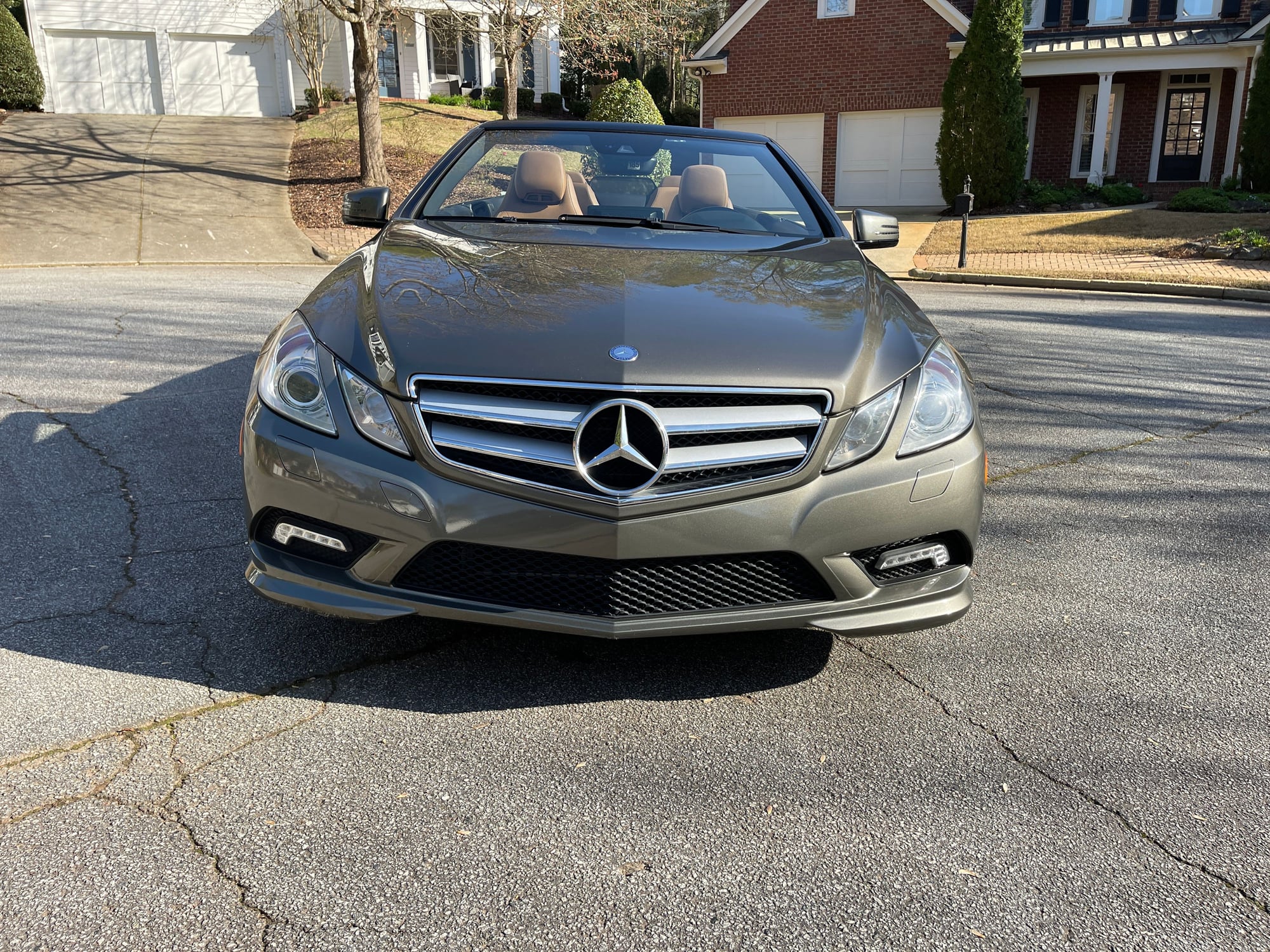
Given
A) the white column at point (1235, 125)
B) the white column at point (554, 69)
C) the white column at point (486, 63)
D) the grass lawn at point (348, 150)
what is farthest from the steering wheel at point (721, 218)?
the white column at point (554, 69)

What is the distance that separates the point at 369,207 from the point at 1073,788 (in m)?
3.49

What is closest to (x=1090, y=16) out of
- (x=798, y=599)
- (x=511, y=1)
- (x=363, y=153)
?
(x=511, y=1)

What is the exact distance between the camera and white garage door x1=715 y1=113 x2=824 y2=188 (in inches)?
996

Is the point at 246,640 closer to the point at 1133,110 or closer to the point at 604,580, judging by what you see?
the point at 604,580

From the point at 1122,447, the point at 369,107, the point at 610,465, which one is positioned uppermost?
the point at 369,107

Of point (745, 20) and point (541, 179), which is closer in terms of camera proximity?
point (541, 179)

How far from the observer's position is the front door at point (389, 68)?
3331cm

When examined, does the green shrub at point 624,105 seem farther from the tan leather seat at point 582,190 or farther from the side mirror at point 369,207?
the side mirror at point 369,207

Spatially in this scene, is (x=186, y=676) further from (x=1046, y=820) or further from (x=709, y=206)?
(x=709, y=206)

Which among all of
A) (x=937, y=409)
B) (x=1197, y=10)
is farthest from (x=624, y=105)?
(x=937, y=409)

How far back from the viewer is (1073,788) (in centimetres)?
258

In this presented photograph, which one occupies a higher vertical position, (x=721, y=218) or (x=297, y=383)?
(x=721, y=218)

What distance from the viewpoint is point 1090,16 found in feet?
81.1

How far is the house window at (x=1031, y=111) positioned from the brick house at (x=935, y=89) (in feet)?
0.11
